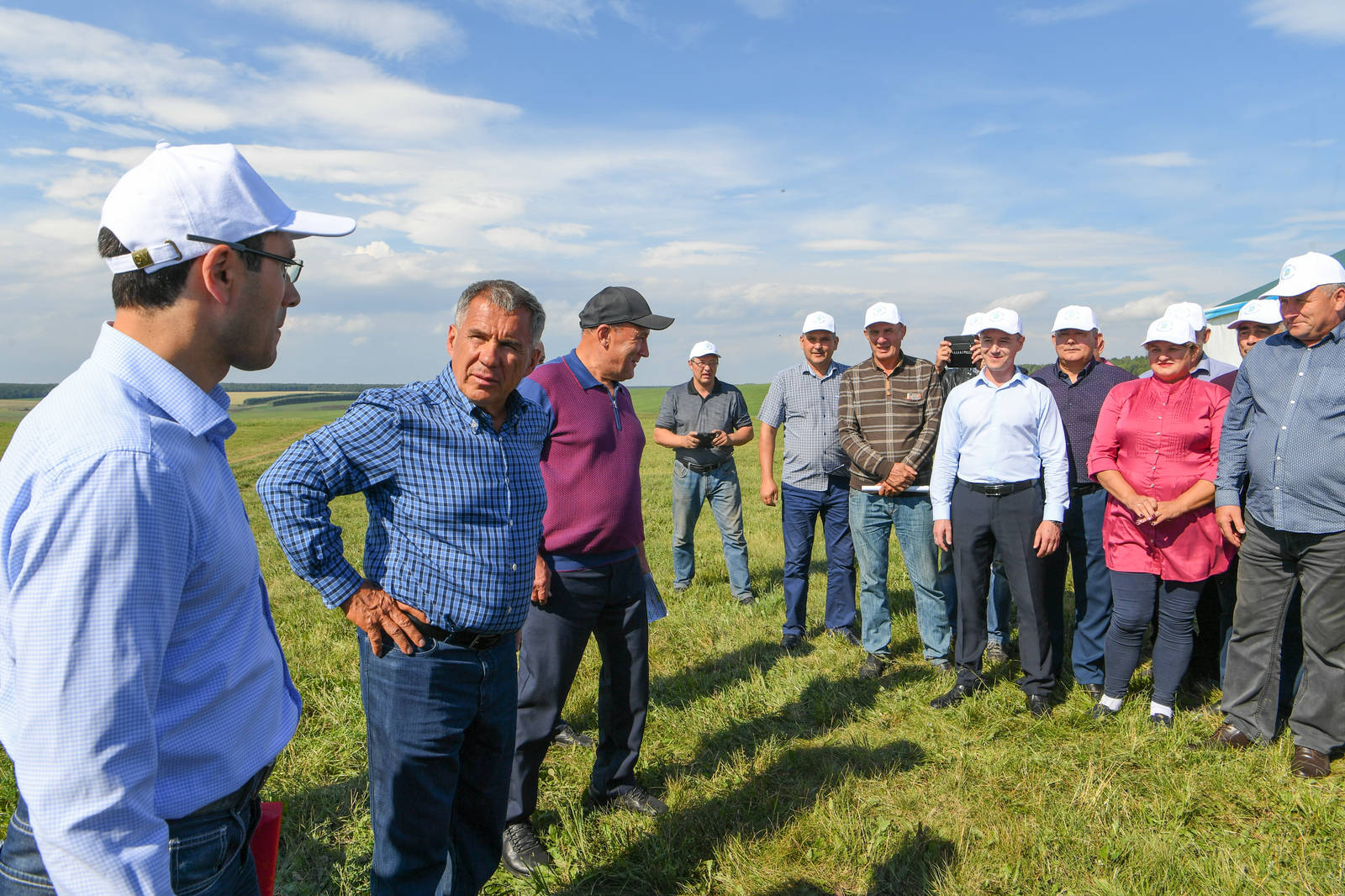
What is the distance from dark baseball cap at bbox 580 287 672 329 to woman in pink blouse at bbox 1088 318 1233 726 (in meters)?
3.16

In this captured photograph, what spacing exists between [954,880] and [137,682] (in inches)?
125

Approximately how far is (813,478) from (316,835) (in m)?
4.42

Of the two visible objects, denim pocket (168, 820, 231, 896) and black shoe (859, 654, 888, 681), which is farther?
black shoe (859, 654, 888, 681)

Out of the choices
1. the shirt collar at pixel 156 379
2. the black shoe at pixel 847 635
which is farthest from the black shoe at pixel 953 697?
the shirt collar at pixel 156 379

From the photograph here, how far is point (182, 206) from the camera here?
4.71ft

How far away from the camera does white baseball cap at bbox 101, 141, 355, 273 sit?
1.40 meters

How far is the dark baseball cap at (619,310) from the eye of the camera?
3.87 meters

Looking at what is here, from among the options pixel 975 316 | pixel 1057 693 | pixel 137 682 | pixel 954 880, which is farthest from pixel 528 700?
pixel 975 316

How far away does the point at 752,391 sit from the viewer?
253ft

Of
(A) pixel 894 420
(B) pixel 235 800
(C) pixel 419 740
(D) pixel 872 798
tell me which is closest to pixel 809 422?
(A) pixel 894 420

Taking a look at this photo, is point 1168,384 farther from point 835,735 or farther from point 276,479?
point 276,479

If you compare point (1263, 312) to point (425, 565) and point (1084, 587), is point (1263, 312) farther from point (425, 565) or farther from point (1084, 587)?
point (425, 565)

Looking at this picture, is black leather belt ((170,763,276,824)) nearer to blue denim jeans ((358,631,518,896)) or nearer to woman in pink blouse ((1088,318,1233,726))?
blue denim jeans ((358,631,518,896))

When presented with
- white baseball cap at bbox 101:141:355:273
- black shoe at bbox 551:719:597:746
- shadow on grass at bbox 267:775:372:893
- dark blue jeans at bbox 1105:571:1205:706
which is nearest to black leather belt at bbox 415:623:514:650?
white baseball cap at bbox 101:141:355:273
